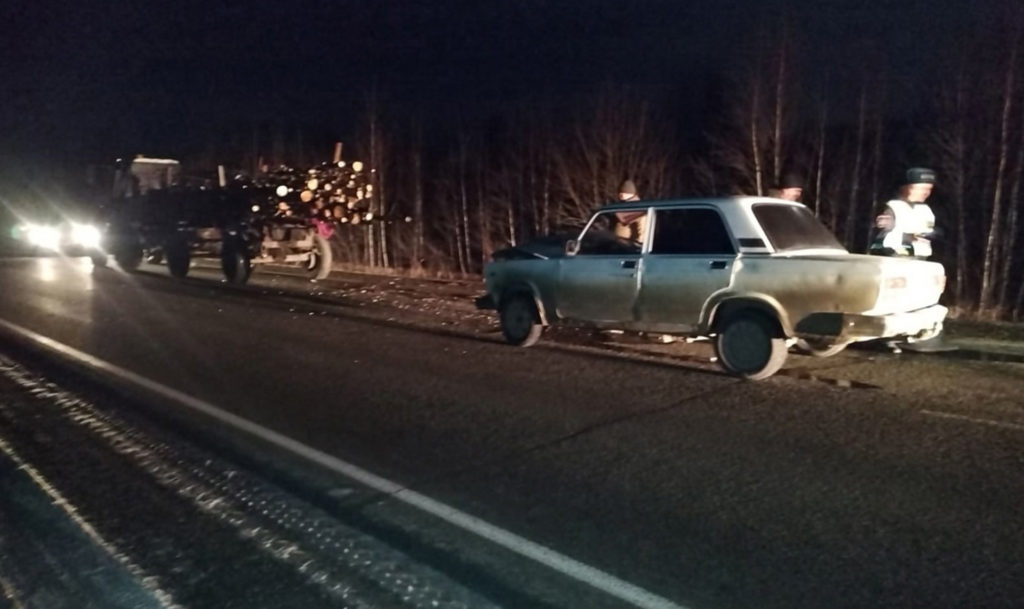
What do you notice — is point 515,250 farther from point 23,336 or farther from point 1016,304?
point 1016,304

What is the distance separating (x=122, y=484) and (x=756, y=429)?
14.7 feet

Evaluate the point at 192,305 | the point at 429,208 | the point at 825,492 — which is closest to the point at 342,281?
the point at 192,305

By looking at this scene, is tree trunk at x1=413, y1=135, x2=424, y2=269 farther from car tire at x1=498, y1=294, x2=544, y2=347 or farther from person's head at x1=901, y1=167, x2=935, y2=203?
person's head at x1=901, y1=167, x2=935, y2=203

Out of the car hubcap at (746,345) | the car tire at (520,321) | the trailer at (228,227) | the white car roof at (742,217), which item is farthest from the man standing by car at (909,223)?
the trailer at (228,227)

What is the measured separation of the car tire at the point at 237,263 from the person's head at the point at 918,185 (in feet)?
46.0

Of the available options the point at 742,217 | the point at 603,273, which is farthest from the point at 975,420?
the point at 603,273

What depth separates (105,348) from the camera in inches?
464

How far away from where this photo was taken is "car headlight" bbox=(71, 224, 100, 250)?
26.0 meters

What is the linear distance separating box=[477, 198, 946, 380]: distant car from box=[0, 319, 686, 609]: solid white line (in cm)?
408

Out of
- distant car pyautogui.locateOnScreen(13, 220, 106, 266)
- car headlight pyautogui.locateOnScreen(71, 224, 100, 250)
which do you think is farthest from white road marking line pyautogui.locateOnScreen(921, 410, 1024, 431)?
distant car pyautogui.locateOnScreen(13, 220, 106, 266)

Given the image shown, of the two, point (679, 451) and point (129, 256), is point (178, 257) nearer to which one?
point (129, 256)

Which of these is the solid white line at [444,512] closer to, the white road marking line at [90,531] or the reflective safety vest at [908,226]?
the white road marking line at [90,531]

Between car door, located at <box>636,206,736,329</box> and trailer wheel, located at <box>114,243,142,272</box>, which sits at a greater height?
car door, located at <box>636,206,736,329</box>

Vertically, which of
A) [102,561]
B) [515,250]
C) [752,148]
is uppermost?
[752,148]
